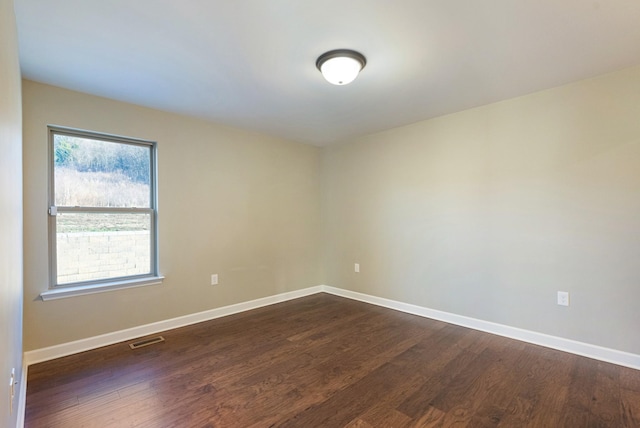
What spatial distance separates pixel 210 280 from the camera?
139 inches

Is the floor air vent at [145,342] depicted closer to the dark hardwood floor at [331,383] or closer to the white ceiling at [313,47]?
the dark hardwood floor at [331,383]

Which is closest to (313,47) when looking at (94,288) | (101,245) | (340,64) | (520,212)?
(340,64)

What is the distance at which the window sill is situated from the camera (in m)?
2.54

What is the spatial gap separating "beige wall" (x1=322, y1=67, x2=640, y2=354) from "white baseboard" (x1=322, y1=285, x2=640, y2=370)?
0.06 m

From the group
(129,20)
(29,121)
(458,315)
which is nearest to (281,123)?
(129,20)

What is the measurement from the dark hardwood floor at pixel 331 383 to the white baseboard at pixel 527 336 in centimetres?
9

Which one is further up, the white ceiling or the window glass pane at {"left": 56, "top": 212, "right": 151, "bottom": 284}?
the white ceiling

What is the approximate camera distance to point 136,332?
9.75ft

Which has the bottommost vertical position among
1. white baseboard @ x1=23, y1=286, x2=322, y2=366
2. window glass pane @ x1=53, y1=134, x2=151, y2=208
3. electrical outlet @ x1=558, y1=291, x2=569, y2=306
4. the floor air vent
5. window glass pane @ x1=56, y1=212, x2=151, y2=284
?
the floor air vent

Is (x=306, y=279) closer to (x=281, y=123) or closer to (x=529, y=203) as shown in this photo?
(x=281, y=123)

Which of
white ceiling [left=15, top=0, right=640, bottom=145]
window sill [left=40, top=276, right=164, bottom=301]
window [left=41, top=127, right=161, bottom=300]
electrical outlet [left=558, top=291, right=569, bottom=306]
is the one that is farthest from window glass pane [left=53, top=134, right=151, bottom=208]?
electrical outlet [left=558, top=291, right=569, bottom=306]

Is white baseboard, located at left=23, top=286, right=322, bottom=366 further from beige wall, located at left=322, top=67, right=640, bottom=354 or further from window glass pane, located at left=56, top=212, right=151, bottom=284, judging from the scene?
beige wall, located at left=322, top=67, right=640, bottom=354

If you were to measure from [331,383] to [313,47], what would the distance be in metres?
2.32

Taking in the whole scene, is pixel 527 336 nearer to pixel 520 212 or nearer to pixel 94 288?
pixel 520 212
